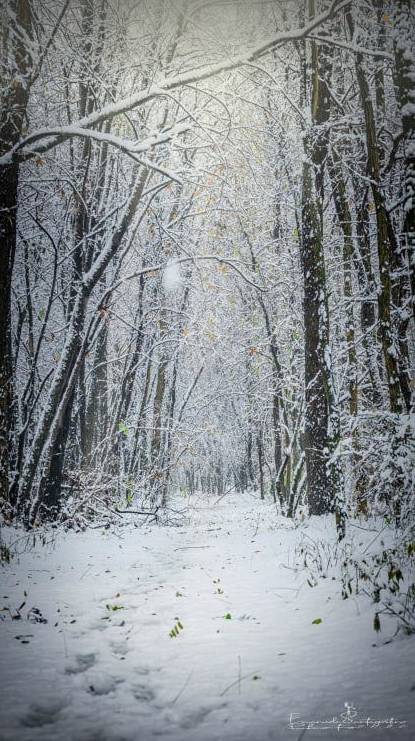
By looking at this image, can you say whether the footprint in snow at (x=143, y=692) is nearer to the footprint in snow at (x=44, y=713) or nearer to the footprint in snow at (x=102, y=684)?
the footprint in snow at (x=102, y=684)

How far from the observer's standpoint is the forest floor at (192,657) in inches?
90.6

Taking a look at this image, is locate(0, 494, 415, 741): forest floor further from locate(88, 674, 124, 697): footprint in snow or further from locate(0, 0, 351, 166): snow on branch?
locate(0, 0, 351, 166): snow on branch

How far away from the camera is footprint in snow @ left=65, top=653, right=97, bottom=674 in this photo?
2.97 meters

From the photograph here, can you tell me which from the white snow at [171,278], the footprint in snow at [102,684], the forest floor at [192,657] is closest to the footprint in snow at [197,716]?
the forest floor at [192,657]

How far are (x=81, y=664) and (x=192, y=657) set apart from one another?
32.4 inches

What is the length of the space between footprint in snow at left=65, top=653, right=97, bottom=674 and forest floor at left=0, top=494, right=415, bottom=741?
15mm

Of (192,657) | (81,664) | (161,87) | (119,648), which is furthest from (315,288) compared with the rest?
(81,664)

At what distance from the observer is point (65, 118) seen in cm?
1020

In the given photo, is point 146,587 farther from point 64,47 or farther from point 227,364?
point 227,364

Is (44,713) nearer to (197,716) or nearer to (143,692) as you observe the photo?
(143,692)

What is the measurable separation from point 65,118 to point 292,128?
5483 millimetres

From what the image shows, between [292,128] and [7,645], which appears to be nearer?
[7,645]

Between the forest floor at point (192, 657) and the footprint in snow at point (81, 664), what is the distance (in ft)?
0.05

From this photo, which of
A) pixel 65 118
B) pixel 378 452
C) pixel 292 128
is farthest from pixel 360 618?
pixel 65 118
